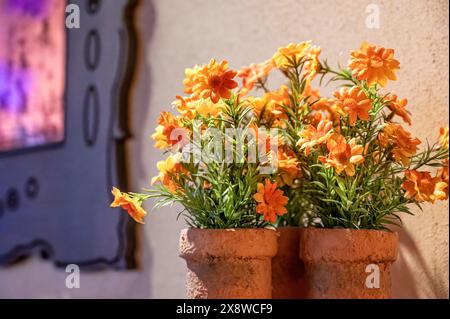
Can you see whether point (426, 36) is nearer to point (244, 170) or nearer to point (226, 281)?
point (244, 170)

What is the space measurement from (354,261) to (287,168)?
188 mm

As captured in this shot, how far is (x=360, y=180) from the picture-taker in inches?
43.4

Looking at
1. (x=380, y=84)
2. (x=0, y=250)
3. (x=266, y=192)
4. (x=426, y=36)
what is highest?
(x=426, y=36)

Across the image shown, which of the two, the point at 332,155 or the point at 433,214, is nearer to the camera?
the point at 332,155

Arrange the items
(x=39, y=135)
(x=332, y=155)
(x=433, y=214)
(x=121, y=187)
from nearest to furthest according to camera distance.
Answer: (x=332, y=155) < (x=433, y=214) < (x=121, y=187) < (x=39, y=135)

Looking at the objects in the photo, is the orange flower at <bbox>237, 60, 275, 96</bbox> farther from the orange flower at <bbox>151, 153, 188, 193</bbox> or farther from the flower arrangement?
the orange flower at <bbox>151, 153, 188, 193</bbox>

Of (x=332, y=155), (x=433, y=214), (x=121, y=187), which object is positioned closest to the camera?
(x=332, y=155)

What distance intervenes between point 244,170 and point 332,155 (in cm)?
17

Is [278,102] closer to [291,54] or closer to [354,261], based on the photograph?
[291,54]

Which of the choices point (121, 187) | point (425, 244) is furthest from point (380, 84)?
point (121, 187)

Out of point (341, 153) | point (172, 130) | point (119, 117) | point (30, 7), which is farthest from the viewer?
point (30, 7)

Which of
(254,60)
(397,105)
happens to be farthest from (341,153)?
(254,60)

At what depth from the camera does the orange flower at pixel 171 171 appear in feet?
3.68

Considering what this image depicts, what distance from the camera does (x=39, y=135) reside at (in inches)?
86.1
